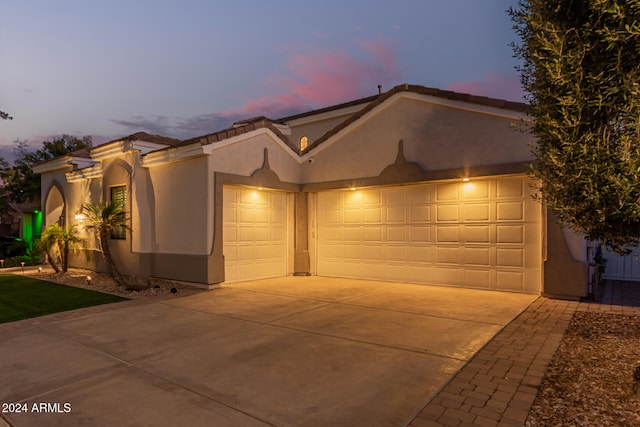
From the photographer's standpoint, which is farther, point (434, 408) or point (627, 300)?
point (627, 300)

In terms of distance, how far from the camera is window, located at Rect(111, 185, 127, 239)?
1225cm

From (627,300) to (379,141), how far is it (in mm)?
7181

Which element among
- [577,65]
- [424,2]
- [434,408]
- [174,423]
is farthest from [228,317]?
[424,2]

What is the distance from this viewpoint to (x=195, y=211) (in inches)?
407

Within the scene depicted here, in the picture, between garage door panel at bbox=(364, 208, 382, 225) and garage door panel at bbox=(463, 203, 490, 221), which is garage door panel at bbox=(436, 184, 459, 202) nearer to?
garage door panel at bbox=(463, 203, 490, 221)

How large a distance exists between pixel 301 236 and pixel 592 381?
9510 millimetres

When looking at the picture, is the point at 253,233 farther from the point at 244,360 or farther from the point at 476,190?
the point at 244,360

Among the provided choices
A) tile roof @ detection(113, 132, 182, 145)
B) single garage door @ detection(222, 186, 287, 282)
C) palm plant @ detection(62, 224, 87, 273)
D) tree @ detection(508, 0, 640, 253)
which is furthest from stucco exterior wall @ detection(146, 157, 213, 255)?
tree @ detection(508, 0, 640, 253)

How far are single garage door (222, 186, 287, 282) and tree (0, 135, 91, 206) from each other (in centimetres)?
1604

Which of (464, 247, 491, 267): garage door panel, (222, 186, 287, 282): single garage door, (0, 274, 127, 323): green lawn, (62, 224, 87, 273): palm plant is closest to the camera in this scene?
(0, 274, 127, 323): green lawn

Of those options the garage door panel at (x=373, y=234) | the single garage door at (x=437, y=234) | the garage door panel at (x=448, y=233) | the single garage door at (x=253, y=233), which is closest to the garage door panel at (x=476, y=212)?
the single garage door at (x=437, y=234)

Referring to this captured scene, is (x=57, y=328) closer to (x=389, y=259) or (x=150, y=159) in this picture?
(x=150, y=159)

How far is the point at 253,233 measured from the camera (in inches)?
455

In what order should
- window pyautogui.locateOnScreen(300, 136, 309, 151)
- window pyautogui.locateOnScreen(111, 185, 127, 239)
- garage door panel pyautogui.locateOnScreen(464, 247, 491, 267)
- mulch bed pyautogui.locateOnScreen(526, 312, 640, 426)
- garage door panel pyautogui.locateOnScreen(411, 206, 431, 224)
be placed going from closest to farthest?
mulch bed pyautogui.locateOnScreen(526, 312, 640, 426), garage door panel pyautogui.locateOnScreen(464, 247, 491, 267), garage door panel pyautogui.locateOnScreen(411, 206, 431, 224), window pyautogui.locateOnScreen(111, 185, 127, 239), window pyautogui.locateOnScreen(300, 136, 309, 151)
